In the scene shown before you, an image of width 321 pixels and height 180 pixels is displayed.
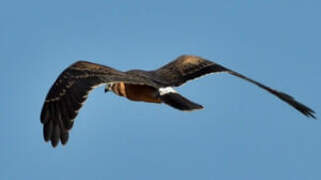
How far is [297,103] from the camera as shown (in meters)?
14.3

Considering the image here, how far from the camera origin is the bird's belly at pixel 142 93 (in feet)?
46.9

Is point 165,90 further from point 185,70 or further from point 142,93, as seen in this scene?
point 185,70

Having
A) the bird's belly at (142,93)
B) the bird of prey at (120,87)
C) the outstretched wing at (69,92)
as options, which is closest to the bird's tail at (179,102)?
the bird of prey at (120,87)

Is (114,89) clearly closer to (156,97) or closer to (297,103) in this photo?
(156,97)

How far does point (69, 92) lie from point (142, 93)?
4.95 ft

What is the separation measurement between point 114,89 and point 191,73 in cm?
133

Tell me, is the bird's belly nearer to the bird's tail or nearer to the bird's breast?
the bird's breast

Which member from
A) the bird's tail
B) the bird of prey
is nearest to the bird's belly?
the bird of prey

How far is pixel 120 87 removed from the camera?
1493 centimetres

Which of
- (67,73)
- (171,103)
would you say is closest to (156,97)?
(171,103)

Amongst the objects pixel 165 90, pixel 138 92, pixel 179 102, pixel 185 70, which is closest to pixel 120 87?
pixel 138 92

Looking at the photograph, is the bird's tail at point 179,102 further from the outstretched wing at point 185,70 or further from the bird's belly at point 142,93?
the outstretched wing at point 185,70

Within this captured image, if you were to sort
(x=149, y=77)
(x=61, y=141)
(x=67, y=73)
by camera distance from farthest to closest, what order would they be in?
1. (x=149, y=77)
2. (x=67, y=73)
3. (x=61, y=141)

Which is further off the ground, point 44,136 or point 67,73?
point 67,73
